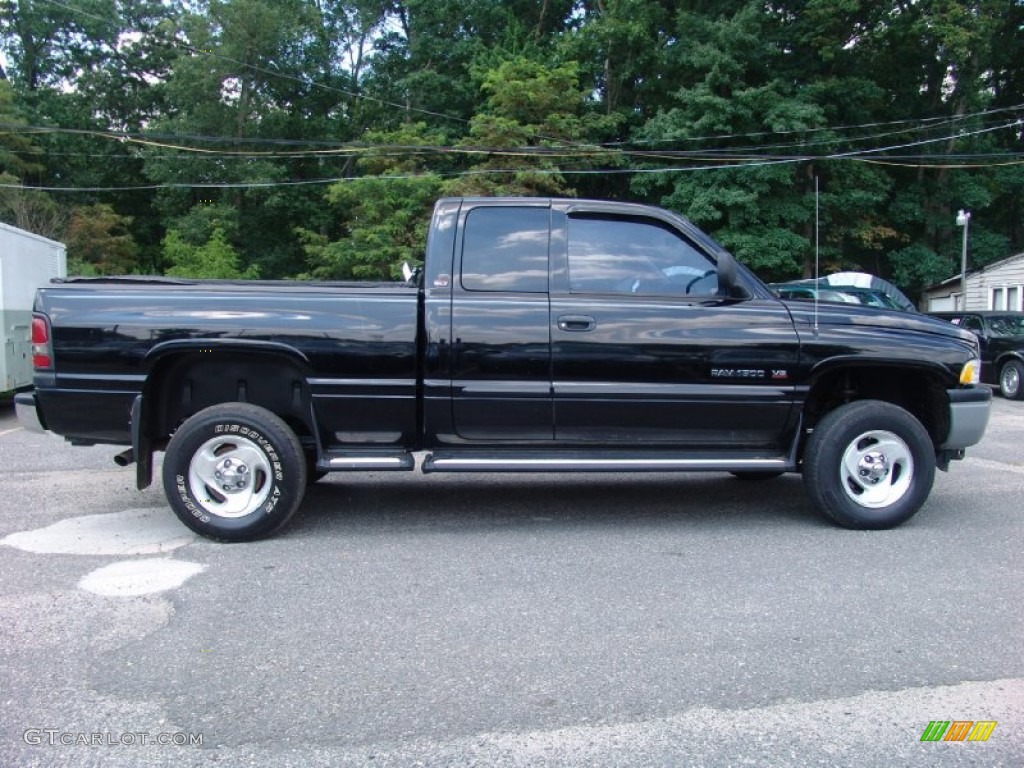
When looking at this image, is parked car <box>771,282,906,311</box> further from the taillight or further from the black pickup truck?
the taillight

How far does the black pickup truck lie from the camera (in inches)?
187

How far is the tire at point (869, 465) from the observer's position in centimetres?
508

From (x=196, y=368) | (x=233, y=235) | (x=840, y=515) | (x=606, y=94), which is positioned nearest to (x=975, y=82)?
(x=606, y=94)

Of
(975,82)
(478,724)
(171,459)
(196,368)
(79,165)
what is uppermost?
(975,82)

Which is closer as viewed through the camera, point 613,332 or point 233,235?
point 613,332

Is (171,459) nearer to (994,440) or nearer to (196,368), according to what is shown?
(196,368)

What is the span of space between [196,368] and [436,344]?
1.58m

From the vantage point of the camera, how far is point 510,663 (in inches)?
130

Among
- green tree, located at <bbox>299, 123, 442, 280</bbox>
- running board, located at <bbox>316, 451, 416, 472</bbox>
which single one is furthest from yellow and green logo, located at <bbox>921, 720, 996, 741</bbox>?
green tree, located at <bbox>299, 123, 442, 280</bbox>

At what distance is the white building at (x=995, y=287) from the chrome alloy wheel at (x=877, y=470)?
72.3ft

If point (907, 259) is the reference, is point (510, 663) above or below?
below

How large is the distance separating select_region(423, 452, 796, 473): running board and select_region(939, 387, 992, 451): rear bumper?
1130 millimetres

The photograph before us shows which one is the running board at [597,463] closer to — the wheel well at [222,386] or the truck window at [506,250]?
the wheel well at [222,386]

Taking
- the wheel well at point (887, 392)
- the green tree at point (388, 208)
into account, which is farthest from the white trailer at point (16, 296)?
the green tree at point (388, 208)
